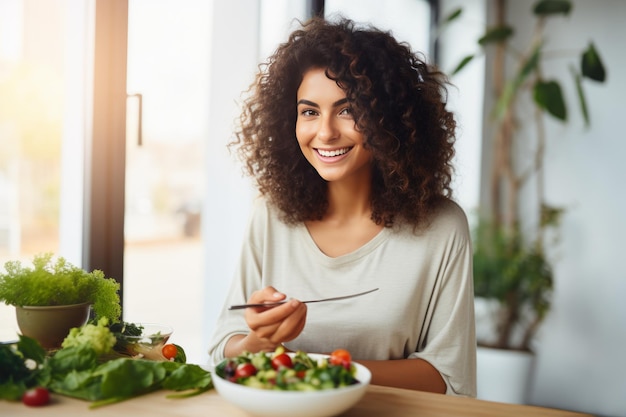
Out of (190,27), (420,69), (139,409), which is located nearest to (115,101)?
(420,69)

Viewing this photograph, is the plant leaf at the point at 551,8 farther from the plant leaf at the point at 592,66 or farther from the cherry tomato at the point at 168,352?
the cherry tomato at the point at 168,352

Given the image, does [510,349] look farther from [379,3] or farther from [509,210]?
[379,3]

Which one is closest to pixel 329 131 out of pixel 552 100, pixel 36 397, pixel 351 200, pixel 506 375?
pixel 351 200

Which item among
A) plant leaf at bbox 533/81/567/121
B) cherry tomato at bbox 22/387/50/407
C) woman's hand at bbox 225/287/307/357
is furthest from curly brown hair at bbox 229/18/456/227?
plant leaf at bbox 533/81/567/121

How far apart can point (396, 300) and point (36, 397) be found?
0.90 meters

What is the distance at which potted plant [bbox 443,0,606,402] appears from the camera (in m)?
3.70

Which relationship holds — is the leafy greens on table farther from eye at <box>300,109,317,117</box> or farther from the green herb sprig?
eye at <box>300,109,317,117</box>

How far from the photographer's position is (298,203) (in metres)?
1.85

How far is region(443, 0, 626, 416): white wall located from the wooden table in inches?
118

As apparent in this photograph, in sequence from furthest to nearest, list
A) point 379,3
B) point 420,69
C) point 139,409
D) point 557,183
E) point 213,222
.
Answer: point 557,183, point 379,3, point 213,222, point 420,69, point 139,409

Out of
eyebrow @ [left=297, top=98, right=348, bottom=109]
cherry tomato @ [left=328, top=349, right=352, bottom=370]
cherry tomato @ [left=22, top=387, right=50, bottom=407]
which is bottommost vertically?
cherry tomato @ [left=22, top=387, right=50, bottom=407]

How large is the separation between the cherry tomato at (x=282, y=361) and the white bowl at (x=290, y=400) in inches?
3.9

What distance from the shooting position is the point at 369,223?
1811mm

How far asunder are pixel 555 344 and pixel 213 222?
2.34 m
